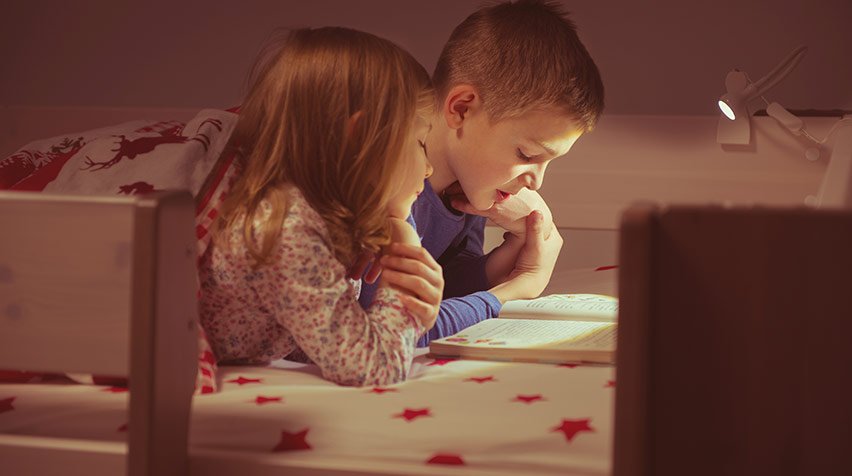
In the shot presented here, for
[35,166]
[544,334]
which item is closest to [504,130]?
[544,334]

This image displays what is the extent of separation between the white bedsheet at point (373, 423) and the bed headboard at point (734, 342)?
0.13m

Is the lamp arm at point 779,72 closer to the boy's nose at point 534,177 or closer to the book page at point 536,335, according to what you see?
the boy's nose at point 534,177

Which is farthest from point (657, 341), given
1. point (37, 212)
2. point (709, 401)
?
point (37, 212)

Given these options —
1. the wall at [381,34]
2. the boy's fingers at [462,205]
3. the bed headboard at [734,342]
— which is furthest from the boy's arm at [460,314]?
the wall at [381,34]

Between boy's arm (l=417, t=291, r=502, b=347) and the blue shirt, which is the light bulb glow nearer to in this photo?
the blue shirt

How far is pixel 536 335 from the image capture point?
1.55m

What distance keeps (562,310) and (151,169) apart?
28.9 inches

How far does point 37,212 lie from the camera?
101 centimetres

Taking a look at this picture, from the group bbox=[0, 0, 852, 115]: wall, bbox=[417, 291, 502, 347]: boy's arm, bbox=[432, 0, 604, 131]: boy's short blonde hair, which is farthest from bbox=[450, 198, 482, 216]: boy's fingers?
bbox=[0, 0, 852, 115]: wall

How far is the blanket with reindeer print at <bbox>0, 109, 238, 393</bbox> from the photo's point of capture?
134 cm

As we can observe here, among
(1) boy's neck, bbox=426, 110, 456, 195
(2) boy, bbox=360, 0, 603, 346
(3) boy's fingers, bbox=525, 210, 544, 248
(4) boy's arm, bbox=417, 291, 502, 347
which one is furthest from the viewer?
(3) boy's fingers, bbox=525, 210, 544, 248

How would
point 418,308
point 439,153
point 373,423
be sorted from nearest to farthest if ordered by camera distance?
point 373,423 < point 418,308 < point 439,153

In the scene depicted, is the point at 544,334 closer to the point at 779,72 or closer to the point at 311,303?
the point at 311,303

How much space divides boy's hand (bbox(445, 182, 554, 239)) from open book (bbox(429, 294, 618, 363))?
0.99ft
